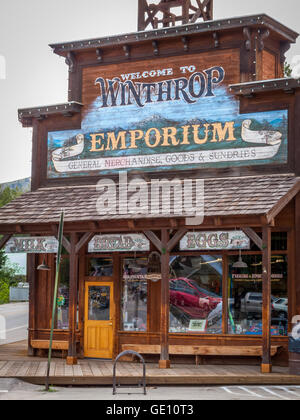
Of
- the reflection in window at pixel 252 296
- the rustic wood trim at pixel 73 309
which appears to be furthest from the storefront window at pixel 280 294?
the rustic wood trim at pixel 73 309

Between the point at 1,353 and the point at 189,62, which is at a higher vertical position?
the point at 189,62

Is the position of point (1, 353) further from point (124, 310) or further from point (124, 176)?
point (124, 176)

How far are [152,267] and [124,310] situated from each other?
4.49 ft

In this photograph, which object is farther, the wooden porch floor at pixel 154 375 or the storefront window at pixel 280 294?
the storefront window at pixel 280 294

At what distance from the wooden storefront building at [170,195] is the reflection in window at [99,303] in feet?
0.10

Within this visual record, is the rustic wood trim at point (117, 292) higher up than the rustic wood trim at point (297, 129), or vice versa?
the rustic wood trim at point (297, 129)

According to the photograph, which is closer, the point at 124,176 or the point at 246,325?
the point at 246,325

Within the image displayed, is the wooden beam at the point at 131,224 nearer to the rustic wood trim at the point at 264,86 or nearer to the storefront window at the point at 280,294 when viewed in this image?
the storefront window at the point at 280,294

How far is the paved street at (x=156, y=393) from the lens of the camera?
45.5 feet

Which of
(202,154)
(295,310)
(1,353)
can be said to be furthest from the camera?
(1,353)

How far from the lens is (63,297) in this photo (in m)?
20.5

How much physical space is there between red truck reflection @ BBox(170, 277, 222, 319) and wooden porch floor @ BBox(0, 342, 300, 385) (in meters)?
1.61

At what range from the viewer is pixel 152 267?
A: 63.5ft
